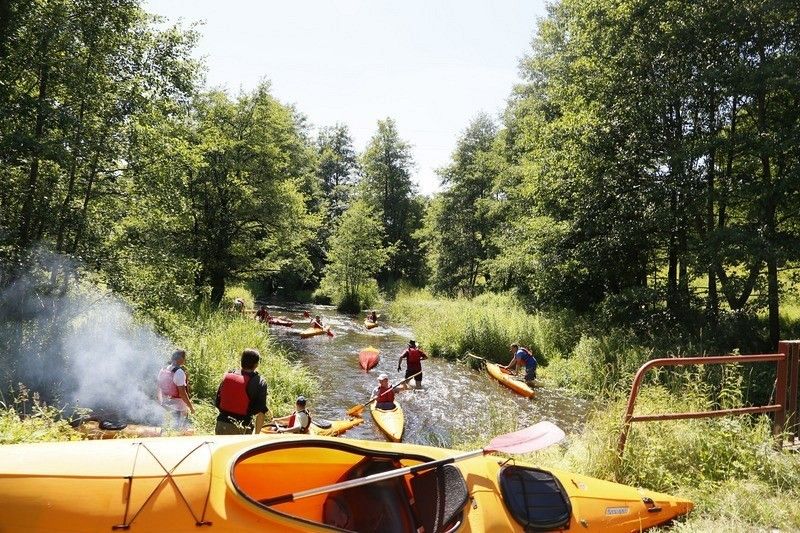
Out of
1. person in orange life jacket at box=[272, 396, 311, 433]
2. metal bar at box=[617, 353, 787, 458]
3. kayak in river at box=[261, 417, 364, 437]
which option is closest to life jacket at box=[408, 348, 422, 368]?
kayak in river at box=[261, 417, 364, 437]

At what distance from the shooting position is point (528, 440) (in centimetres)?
446

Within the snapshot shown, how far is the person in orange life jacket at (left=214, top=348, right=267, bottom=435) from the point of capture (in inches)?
228

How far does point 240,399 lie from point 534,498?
337 cm

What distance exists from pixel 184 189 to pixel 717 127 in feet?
55.1

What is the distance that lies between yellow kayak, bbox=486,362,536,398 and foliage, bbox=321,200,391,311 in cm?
1706

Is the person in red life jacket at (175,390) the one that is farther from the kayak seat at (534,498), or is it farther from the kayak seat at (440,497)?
the kayak seat at (534,498)

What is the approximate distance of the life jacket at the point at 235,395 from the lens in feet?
19.0

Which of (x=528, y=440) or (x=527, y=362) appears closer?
(x=528, y=440)

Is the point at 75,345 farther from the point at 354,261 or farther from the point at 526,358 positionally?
the point at 354,261

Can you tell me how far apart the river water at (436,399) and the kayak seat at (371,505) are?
→ 306 centimetres

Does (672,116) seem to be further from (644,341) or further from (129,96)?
(129,96)

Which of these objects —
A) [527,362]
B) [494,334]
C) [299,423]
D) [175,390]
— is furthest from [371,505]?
[494,334]

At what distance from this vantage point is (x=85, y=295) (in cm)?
1054

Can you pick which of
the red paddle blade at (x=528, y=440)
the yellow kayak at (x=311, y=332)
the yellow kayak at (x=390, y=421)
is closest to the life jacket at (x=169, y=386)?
the yellow kayak at (x=390, y=421)
